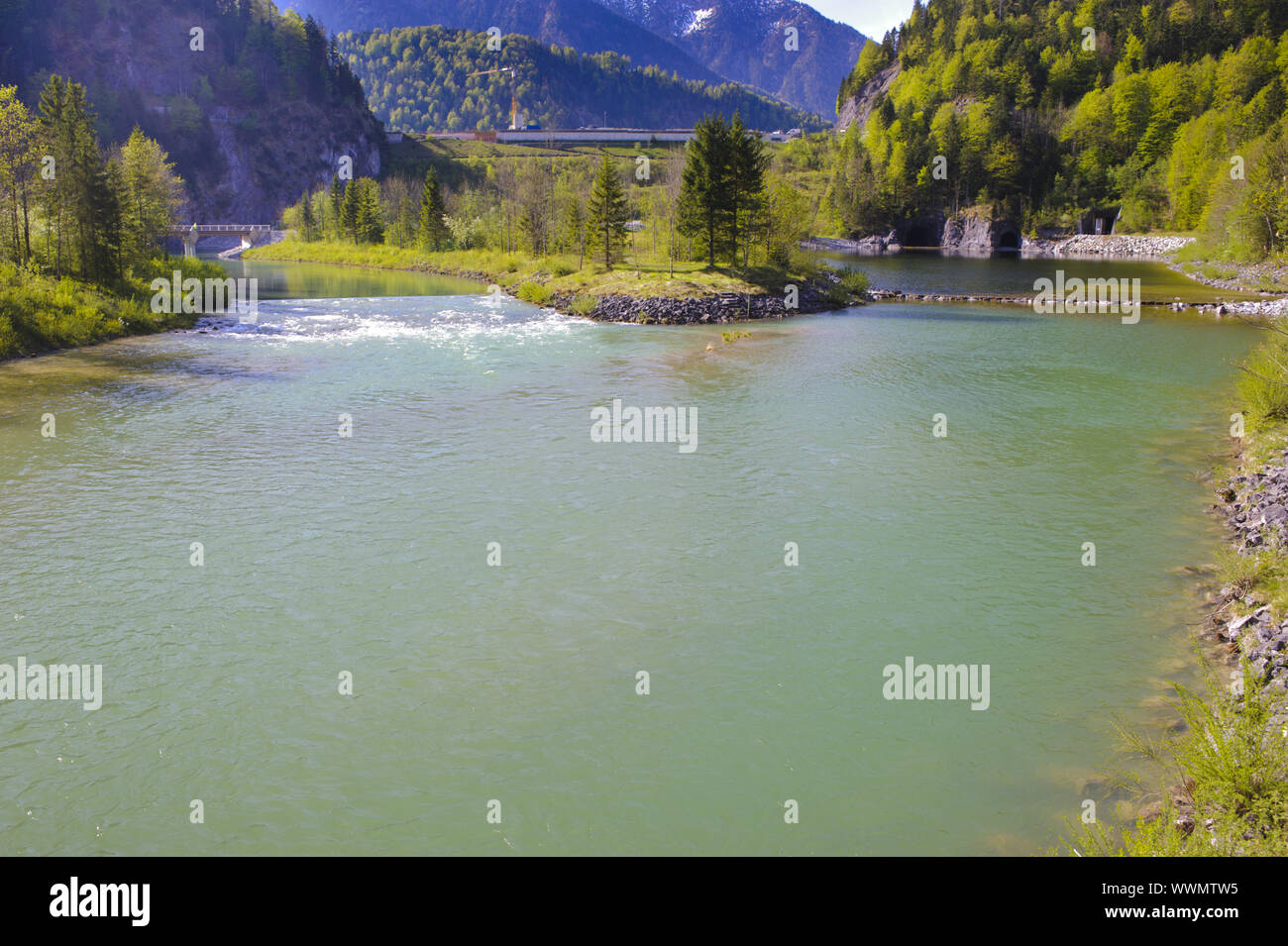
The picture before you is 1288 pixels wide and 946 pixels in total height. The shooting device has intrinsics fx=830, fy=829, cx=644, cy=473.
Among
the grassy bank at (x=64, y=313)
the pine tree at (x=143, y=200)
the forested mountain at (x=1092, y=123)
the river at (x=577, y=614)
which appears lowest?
the river at (x=577, y=614)

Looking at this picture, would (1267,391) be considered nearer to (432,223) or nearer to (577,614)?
(577,614)

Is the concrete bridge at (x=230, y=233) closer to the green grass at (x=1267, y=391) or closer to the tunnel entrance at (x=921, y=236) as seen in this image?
the tunnel entrance at (x=921, y=236)

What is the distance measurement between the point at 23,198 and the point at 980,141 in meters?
172

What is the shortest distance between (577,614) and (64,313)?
43785 millimetres

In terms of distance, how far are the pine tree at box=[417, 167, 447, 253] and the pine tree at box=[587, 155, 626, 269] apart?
48976 millimetres

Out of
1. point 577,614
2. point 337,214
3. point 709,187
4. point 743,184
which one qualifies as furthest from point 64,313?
point 337,214

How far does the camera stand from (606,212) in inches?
2968

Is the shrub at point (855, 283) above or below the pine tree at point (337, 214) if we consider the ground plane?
below

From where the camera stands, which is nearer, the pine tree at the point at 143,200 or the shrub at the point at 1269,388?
the shrub at the point at 1269,388

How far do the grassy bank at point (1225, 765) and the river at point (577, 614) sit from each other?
2.26 ft

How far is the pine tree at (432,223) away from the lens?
4747 inches

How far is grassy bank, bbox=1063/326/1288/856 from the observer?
853 cm

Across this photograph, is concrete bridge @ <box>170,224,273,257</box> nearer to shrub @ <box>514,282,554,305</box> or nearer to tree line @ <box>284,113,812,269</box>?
tree line @ <box>284,113,812,269</box>

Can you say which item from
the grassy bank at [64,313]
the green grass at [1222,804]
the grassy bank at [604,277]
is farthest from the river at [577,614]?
the grassy bank at [604,277]
